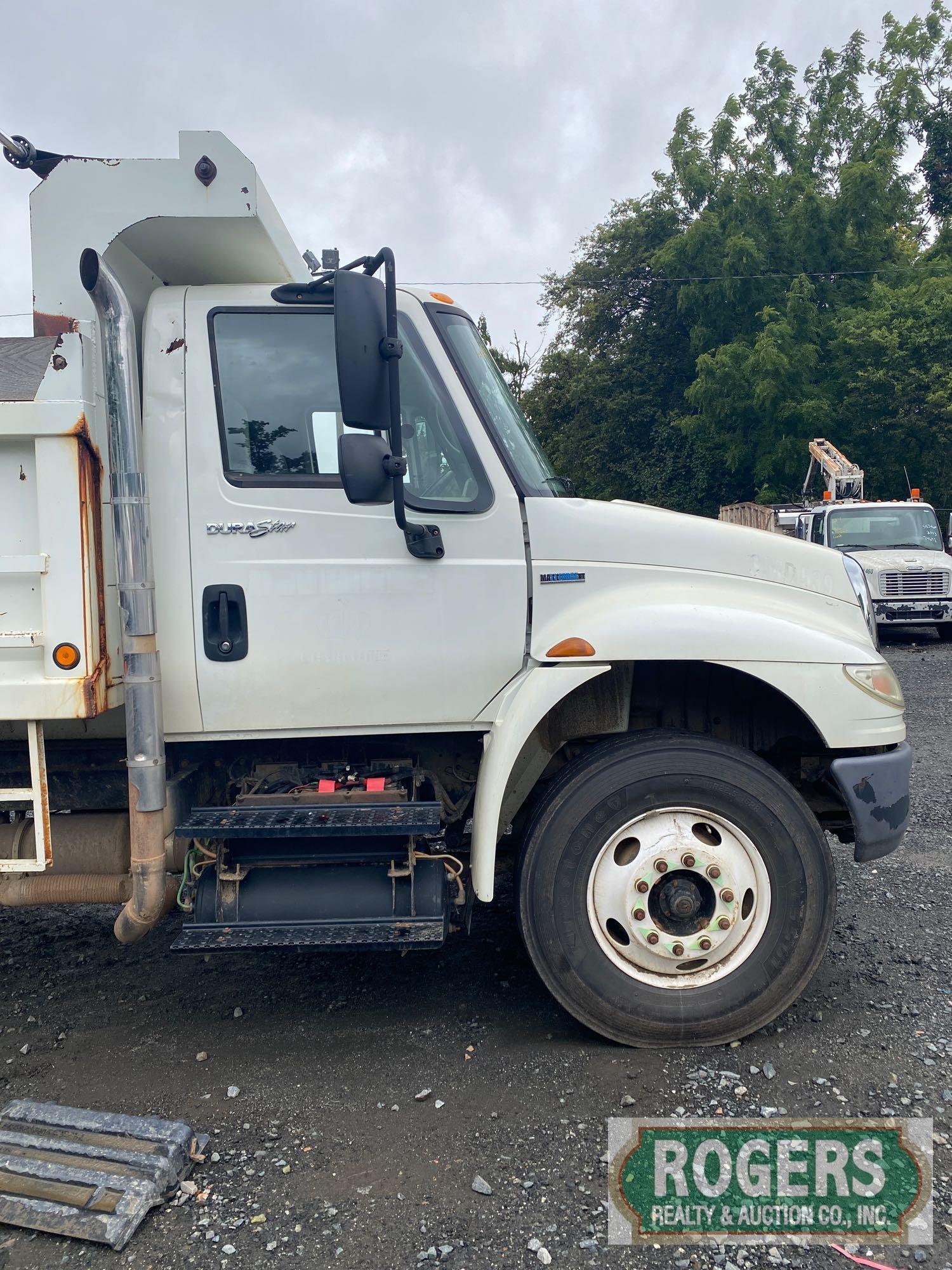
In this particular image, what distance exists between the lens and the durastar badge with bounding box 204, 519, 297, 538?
3213 mm

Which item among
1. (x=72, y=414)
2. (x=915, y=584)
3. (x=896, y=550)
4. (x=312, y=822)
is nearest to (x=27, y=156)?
(x=72, y=414)

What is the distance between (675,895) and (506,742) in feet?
2.64

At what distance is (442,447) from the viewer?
3.31 meters

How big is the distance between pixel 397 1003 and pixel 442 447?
2.21 metres

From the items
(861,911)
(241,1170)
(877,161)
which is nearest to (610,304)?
(877,161)

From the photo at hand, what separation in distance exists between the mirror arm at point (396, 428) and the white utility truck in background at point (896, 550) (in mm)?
11319

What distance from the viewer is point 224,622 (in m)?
3.22

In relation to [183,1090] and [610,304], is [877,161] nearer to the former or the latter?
[610,304]

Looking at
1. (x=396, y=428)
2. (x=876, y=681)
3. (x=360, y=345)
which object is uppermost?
(x=360, y=345)

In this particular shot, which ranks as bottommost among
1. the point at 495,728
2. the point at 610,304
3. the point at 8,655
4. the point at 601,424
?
the point at 495,728

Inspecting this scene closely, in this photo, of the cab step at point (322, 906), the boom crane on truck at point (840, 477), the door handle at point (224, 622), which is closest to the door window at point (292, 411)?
the door handle at point (224, 622)

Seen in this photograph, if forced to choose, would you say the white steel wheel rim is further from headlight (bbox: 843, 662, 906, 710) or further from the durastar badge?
the durastar badge

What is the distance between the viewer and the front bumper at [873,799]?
334 cm

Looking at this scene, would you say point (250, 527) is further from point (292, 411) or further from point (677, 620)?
point (677, 620)
